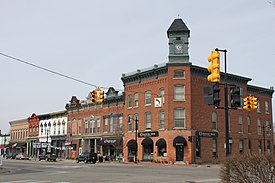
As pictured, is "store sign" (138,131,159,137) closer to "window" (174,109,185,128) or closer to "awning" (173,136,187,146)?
"window" (174,109,185,128)

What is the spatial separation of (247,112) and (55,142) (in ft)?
127

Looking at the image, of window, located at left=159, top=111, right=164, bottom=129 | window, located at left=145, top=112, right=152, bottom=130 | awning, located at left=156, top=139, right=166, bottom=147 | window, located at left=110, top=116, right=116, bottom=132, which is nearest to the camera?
awning, located at left=156, top=139, right=166, bottom=147

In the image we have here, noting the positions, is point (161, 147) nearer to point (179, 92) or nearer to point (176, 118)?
point (176, 118)

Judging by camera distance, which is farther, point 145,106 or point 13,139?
point 13,139

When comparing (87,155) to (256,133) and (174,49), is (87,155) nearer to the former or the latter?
(174,49)

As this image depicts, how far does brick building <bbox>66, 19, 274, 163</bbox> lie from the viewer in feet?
151

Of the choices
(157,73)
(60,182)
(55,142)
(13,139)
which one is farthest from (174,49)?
(13,139)

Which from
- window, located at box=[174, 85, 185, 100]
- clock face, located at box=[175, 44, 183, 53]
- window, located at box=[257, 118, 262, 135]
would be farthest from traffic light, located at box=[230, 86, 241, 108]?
window, located at box=[257, 118, 262, 135]

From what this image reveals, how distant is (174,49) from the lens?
46.9 meters

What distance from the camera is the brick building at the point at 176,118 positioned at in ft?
151

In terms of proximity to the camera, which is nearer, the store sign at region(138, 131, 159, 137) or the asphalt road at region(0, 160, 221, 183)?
the asphalt road at region(0, 160, 221, 183)

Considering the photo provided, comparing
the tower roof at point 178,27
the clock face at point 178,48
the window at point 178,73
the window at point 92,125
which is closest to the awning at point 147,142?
the window at point 178,73

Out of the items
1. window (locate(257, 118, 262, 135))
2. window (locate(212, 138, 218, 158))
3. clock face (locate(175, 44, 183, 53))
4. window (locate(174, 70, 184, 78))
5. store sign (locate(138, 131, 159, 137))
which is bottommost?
window (locate(212, 138, 218, 158))

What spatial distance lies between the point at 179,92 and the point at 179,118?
3.28m
